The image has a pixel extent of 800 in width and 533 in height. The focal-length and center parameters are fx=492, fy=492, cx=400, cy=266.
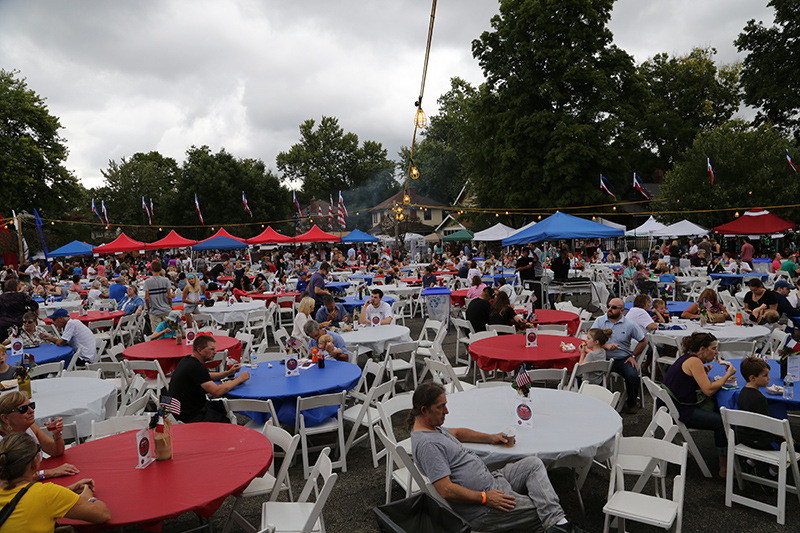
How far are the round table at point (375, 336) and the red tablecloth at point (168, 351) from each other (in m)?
1.63

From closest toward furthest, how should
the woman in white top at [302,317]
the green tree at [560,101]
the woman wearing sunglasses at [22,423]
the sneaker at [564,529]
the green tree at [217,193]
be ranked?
1. the sneaker at [564,529]
2. the woman wearing sunglasses at [22,423]
3. the woman in white top at [302,317]
4. the green tree at [560,101]
5. the green tree at [217,193]

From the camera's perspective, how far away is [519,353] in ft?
20.2

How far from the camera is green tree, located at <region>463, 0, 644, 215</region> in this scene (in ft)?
79.0

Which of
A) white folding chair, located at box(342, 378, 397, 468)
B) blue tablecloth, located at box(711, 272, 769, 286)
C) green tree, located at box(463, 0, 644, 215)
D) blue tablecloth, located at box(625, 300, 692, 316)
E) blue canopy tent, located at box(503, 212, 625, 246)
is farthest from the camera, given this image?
green tree, located at box(463, 0, 644, 215)


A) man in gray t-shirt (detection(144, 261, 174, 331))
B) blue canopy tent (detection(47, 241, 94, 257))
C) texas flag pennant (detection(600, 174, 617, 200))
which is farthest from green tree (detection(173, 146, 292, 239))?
man in gray t-shirt (detection(144, 261, 174, 331))

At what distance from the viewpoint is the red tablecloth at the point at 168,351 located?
6.48 meters

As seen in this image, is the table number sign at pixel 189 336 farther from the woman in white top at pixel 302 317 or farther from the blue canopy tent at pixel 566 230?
the blue canopy tent at pixel 566 230

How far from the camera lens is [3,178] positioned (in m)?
27.8

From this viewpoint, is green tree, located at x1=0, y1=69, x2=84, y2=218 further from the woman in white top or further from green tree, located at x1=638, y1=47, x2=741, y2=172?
green tree, located at x1=638, y1=47, x2=741, y2=172

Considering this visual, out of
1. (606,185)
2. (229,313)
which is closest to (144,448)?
(229,313)

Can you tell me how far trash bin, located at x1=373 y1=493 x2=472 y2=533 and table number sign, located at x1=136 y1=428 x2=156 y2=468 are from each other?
160cm

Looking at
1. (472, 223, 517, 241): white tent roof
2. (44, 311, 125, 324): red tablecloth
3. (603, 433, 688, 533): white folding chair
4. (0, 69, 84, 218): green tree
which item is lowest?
(603, 433, 688, 533): white folding chair

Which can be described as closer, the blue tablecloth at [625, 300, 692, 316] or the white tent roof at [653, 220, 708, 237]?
the blue tablecloth at [625, 300, 692, 316]

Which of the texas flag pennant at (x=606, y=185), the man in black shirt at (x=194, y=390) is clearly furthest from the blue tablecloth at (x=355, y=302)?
the texas flag pennant at (x=606, y=185)
